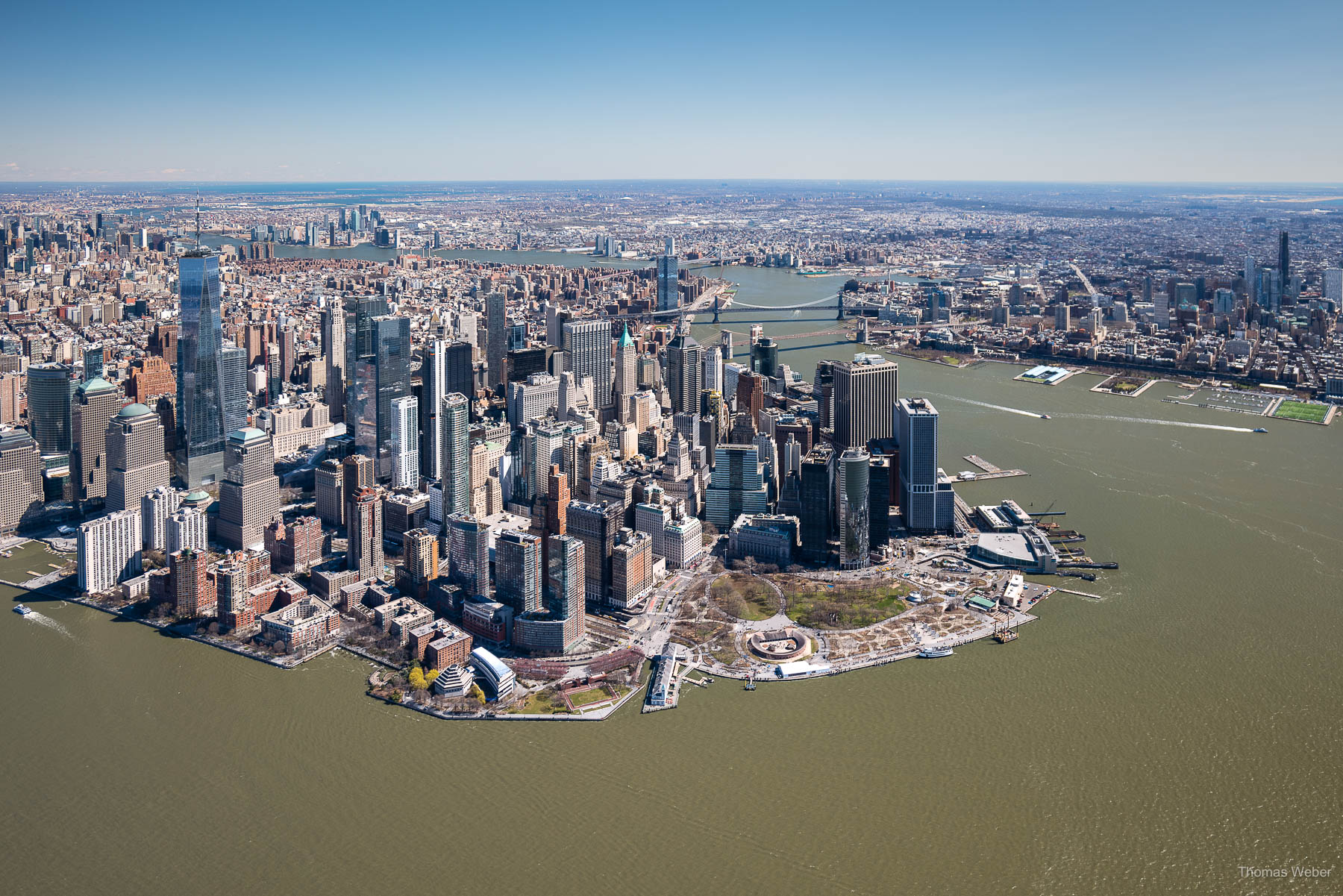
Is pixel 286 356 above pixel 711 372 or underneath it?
above

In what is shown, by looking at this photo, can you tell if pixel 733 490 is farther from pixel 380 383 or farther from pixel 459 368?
pixel 459 368

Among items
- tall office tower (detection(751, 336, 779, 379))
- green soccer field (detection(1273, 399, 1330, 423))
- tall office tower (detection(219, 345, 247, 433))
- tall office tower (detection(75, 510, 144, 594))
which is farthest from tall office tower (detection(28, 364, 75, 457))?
green soccer field (detection(1273, 399, 1330, 423))

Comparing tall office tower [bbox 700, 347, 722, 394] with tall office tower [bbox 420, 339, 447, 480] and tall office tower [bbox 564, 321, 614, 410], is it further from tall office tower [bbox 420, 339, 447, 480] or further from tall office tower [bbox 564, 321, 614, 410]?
tall office tower [bbox 420, 339, 447, 480]

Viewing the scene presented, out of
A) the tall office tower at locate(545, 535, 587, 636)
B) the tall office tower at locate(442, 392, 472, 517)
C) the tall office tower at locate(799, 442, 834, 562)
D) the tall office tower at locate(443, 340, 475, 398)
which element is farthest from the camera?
the tall office tower at locate(443, 340, 475, 398)

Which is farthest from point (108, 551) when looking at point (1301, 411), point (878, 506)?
point (1301, 411)

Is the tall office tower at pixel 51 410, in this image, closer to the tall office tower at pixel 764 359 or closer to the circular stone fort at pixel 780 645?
the circular stone fort at pixel 780 645
